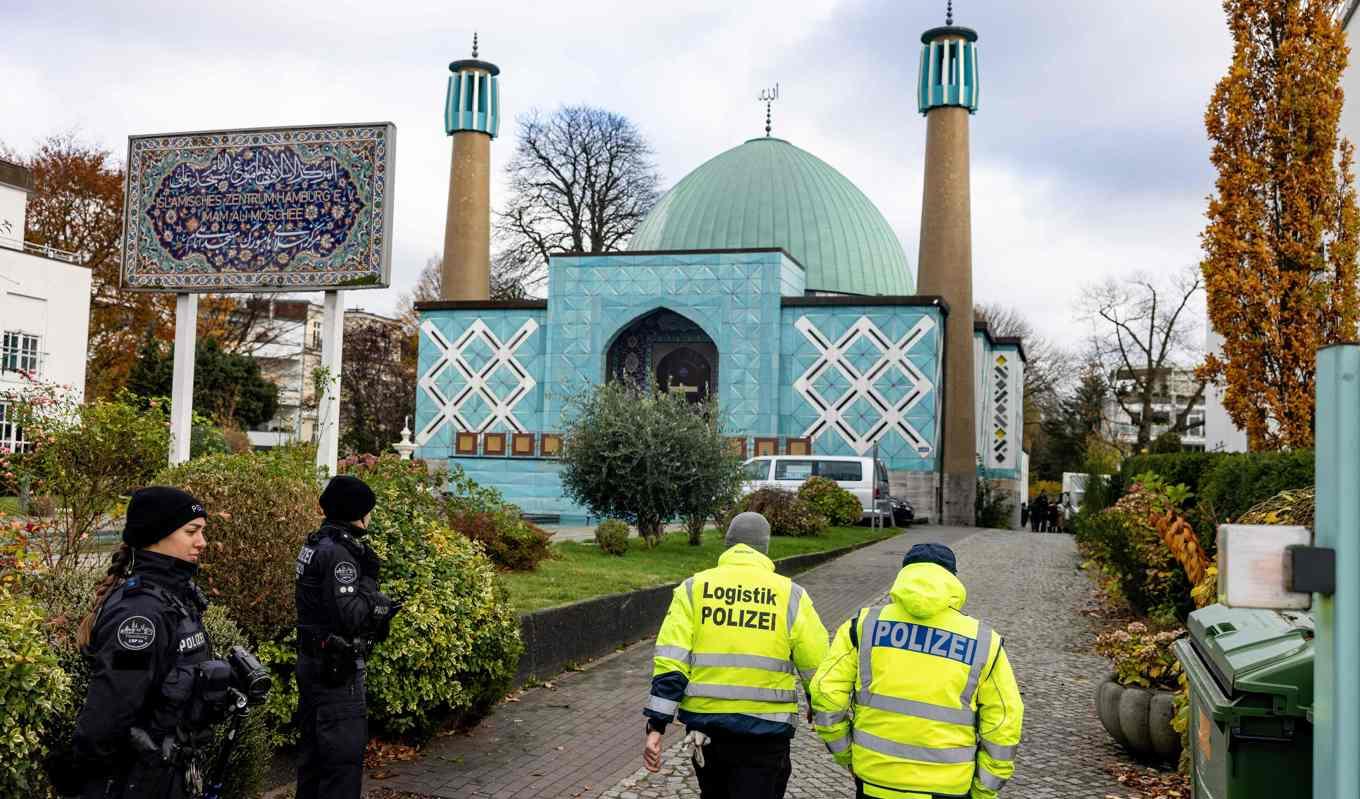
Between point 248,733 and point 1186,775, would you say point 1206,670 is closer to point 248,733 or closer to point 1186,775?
point 1186,775

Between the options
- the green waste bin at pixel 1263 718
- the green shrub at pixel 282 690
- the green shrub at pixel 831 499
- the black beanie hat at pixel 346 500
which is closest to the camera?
the green waste bin at pixel 1263 718

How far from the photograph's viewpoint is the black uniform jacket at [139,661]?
11.6 feet

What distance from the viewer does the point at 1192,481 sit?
576 inches

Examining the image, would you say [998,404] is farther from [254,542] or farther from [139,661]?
[139,661]

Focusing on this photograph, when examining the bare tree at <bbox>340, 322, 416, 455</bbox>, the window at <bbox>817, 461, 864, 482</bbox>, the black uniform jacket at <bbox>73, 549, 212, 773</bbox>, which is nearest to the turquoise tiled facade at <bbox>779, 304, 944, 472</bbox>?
the window at <bbox>817, 461, 864, 482</bbox>

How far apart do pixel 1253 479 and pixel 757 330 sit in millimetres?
24165

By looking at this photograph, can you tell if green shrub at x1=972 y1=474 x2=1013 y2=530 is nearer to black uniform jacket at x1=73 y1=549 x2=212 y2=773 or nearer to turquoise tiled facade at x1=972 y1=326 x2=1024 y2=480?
turquoise tiled facade at x1=972 y1=326 x2=1024 y2=480

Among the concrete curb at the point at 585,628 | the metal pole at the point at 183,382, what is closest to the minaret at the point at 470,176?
the metal pole at the point at 183,382

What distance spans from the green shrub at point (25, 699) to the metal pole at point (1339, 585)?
4341mm

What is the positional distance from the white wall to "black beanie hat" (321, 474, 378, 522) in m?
28.8

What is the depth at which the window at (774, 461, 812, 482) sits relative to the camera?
2506 centimetres

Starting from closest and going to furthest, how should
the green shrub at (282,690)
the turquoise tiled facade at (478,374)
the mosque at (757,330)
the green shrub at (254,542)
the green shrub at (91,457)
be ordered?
the green shrub at (282,690)
the green shrub at (254,542)
the green shrub at (91,457)
the mosque at (757,330)
the turquoise tiled facade at (478,374)

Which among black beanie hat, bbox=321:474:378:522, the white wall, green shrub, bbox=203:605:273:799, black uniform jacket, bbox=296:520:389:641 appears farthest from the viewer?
the white wall

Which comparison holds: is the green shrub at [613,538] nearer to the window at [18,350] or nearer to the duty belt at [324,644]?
the duty belt at [324,644]
